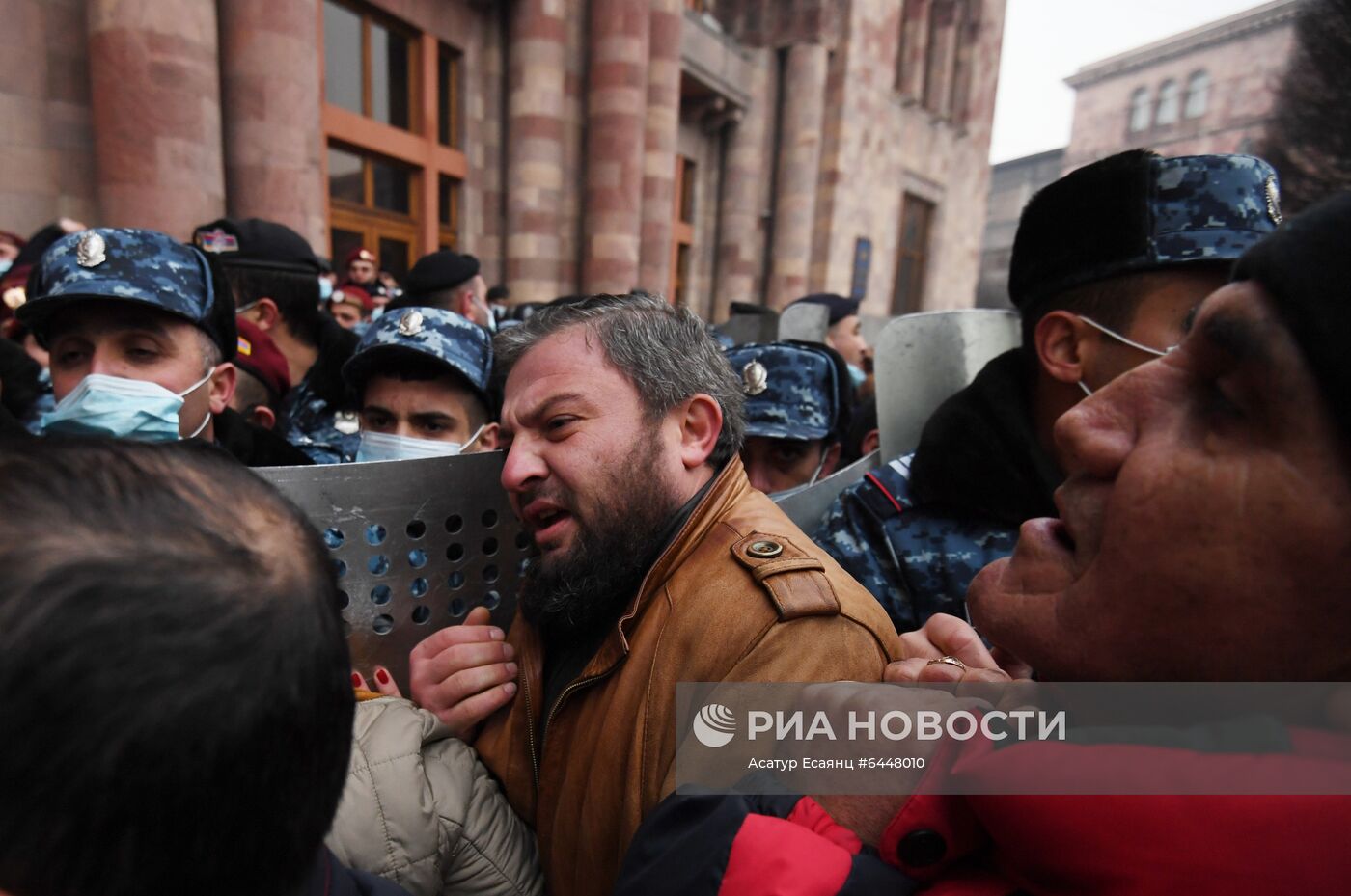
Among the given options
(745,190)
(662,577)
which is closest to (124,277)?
(662,577)

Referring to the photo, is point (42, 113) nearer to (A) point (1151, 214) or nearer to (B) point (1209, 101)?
(A) point (1151, 214)

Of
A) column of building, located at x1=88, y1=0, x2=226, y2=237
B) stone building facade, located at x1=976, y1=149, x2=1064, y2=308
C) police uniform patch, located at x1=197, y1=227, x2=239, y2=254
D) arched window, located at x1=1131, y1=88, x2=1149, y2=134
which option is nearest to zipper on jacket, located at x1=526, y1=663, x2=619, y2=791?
police uniform patch, located at x1=197, y1=227, x2=239, y2=254

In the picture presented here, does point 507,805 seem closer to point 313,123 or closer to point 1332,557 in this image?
point 1332,557

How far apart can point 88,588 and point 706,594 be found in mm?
915

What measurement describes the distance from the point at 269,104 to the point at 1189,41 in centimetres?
4305

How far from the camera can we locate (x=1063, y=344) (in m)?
1.64

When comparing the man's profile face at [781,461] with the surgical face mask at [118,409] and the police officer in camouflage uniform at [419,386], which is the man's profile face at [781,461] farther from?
the surgical face mask at [118,409]

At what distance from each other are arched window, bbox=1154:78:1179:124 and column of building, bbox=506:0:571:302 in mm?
38376

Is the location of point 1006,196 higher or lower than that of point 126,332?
higher

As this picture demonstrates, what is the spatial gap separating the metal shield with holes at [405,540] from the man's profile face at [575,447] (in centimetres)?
21

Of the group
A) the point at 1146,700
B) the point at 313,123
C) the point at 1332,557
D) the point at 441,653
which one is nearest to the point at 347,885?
the point at 441,653

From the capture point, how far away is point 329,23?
812cm

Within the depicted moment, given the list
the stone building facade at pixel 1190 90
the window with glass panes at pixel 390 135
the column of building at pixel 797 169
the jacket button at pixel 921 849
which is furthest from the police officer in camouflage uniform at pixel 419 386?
the stone building facade at pixel 1190 90

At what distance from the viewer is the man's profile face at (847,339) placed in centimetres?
571
